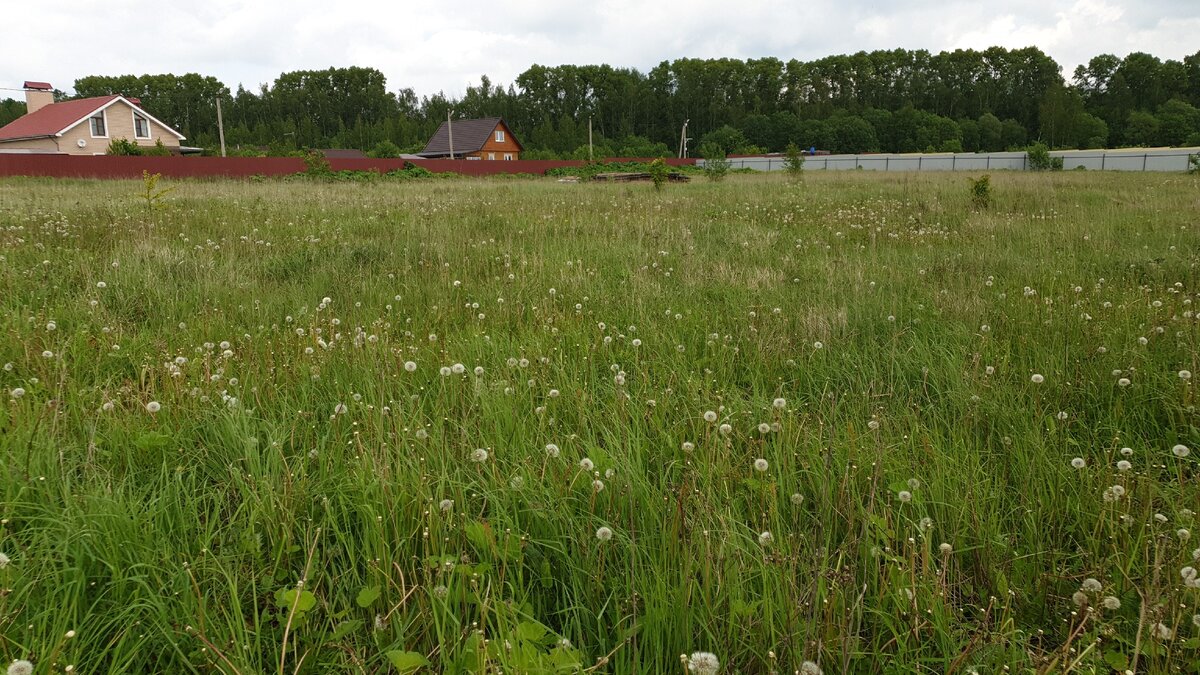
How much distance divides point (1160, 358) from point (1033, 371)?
718 mm

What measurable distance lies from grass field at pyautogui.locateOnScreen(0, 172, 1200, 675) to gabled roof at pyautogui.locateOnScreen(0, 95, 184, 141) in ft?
190

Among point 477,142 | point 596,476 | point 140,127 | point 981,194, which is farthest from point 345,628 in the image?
point 477,142

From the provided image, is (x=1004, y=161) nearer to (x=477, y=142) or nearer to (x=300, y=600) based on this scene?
(x=477, y=142)

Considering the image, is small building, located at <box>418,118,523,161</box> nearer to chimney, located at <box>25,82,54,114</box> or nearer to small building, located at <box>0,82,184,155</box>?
small building, located at <box>0,82,184,155</box>

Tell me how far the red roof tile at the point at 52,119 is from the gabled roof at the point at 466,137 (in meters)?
Result: 30.4

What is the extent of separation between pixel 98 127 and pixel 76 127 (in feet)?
5.29

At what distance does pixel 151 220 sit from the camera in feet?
27.1

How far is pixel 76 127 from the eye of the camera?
47.4 m

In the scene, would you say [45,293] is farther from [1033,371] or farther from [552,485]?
[1033,371]

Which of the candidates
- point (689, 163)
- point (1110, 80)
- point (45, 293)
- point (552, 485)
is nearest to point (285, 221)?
point (45, 293)

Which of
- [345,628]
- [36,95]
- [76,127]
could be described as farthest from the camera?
[36,95]

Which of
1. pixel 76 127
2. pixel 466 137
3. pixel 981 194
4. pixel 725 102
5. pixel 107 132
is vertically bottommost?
pixel 981 194

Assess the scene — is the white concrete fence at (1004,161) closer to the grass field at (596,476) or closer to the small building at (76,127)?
the grass field at (596,476)

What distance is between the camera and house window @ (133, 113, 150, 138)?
51.4 meters
